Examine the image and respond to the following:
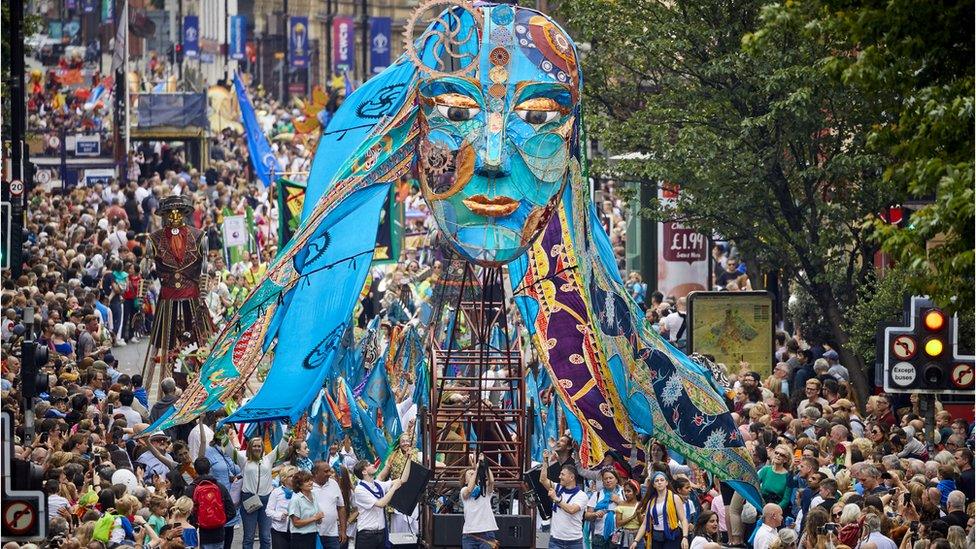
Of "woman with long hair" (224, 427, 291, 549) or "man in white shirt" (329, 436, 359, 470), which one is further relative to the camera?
"man in white shirt" (329, 436, 359, 470)

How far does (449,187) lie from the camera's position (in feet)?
67.9

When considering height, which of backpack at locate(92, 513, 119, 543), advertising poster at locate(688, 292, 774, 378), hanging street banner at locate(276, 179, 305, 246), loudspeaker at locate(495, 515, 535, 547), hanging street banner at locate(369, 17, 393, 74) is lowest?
loudspeaker at locate(495, 515, 535, 547)

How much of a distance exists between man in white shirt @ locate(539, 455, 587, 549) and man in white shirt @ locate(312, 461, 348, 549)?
5.61ft

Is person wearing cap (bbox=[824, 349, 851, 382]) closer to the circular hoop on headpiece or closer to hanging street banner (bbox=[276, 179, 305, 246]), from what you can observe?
hanging street banner (bbox=[276, 179, 305, 246])

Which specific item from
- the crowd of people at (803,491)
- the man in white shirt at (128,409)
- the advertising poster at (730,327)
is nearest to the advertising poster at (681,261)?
the advertising poster at (730,327)

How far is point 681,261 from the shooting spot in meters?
35.5

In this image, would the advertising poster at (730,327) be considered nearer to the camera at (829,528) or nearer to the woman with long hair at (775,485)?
the woman with long hair at (775,485)

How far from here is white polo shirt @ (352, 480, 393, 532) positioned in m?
21.0

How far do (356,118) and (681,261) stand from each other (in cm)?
1269

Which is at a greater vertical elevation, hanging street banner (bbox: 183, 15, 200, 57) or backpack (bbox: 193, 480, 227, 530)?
hanging street banner (bbox: 183, 15, 200, 57)

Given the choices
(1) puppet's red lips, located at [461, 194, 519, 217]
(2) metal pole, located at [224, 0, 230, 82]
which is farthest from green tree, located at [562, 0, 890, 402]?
(2) metal pole, located at [224, 0, 230, 82]

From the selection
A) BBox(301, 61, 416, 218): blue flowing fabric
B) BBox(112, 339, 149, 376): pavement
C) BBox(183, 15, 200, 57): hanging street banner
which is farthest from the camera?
BBox(183, 15, 200, 57): hanging street banner

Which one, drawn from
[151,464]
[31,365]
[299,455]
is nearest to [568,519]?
[299,455]

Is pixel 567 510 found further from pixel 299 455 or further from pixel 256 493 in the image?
pixel 256 493
